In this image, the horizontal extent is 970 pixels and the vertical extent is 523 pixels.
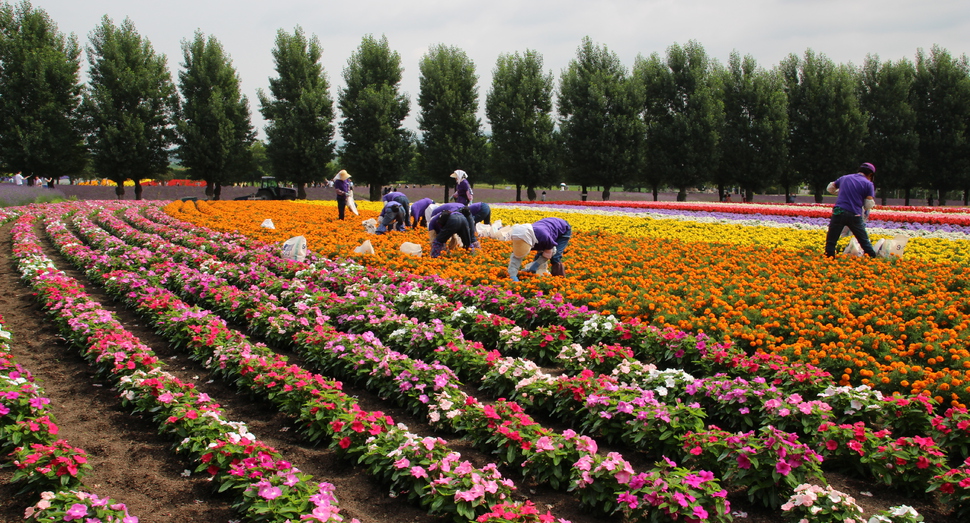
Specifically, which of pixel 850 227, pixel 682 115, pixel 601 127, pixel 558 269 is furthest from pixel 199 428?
pixel 682 115

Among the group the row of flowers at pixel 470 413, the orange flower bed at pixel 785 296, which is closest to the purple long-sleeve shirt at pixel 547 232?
the orange flower bed at pixel 785 296

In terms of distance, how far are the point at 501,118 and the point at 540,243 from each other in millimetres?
36519

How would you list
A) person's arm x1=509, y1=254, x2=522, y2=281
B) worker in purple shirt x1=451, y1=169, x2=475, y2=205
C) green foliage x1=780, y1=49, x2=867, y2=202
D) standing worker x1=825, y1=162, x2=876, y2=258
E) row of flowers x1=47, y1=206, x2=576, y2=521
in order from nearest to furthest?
1. row of flowers x1=47, y1=206, x2=576, y2=521
2. person's arm x1=509, y1=254, x2=522, y2=281
3. standing worker x1=825, y1=162, x2=876, y2=258
4. worker in purple shirt x1=451, y1=169, x2=475, y2=205
5. green foliage x1=780, y1=49, x2=867, y2=202

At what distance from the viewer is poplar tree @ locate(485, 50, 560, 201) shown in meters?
42.6

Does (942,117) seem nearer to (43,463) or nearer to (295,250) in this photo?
(295,250)

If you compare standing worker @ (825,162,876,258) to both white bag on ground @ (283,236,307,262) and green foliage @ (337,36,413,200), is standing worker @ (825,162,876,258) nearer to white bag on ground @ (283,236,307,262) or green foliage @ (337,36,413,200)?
white bag on ground @ (283,236,307,262)

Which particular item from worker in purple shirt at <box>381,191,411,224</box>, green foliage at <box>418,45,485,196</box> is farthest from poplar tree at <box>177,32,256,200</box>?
worker in purple shirt at <box>381,191,411,224</box>

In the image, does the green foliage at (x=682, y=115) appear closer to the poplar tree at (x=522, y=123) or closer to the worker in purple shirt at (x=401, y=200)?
the poplar tree at (x=522, y=123)

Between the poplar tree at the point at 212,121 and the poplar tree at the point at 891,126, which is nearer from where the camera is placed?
the poplar tree at the point at 891,126

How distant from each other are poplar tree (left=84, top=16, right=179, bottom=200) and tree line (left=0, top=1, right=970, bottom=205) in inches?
4.1

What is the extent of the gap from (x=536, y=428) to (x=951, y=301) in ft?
19.6

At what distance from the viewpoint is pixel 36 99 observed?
40.8m

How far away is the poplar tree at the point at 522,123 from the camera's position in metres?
42.6

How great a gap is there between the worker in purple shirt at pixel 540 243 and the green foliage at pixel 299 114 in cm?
3780
